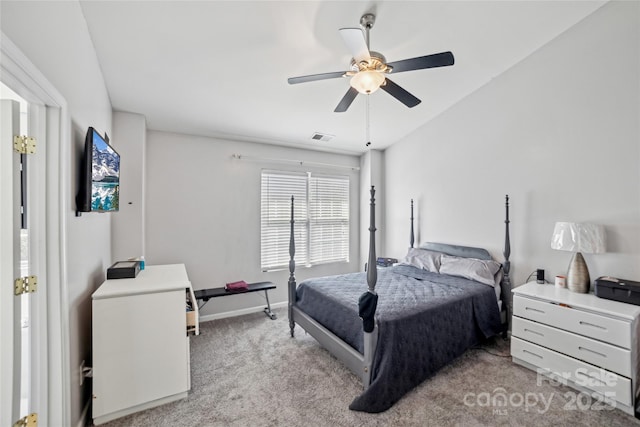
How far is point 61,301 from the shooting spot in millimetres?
1471

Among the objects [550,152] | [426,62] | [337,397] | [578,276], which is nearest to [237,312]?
[337,397]

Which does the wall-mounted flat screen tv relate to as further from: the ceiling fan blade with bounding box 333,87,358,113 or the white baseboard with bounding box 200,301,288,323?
the white baseboard with bounding box 200,301,288,323

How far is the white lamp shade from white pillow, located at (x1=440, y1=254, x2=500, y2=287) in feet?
2.37

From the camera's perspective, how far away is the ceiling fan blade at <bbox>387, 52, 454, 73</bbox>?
1.71 m

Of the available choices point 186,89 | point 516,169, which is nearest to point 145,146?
point 186,89

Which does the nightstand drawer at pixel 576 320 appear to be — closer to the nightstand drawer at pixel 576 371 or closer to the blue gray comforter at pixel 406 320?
the nightstand drawer at pixel 576 371

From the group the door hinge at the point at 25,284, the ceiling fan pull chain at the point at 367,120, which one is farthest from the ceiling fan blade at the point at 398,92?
the door hinge at the point at 25,284

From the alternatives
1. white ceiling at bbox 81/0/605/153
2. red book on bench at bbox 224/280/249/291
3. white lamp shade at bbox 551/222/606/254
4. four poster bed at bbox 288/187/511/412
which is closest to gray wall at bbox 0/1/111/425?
white ceiling at bbox 81/0/605/153

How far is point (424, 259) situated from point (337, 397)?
2.15 m

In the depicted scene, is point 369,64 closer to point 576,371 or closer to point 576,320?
point 576,320

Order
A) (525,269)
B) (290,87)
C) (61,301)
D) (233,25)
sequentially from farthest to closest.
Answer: (525,269) → (290,87) → (233,25) → (61,301)

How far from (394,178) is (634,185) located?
269cm

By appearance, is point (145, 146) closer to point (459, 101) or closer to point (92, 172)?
point (92, 172)

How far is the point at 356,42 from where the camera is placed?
165 cm
